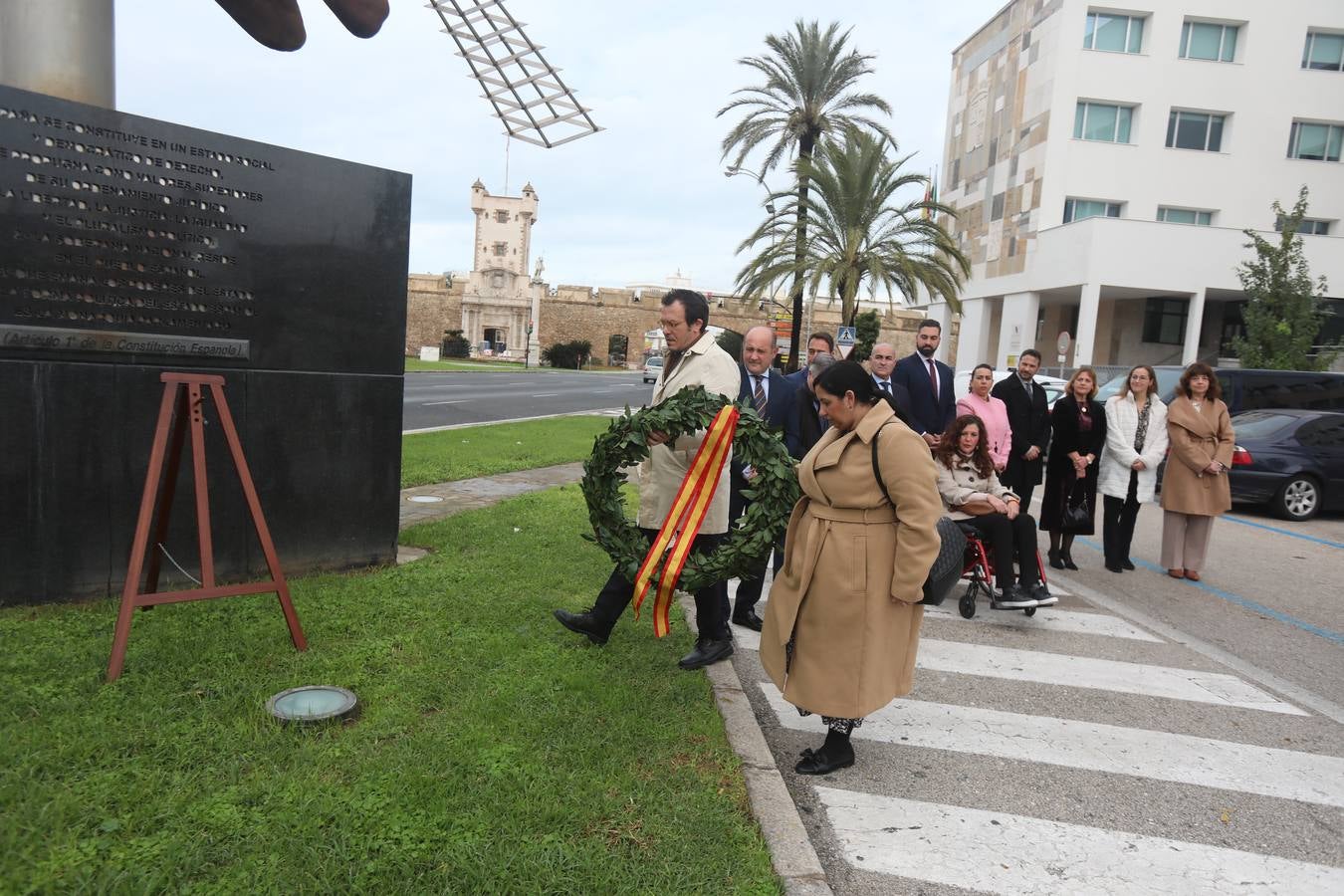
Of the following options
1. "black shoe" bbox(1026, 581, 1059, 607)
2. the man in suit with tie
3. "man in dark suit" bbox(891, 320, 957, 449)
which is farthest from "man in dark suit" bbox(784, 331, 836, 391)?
"black shoe" bbox(1026, 581, 1059, 607)

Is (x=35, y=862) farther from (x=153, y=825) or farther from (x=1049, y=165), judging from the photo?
(x=1049, y=165)

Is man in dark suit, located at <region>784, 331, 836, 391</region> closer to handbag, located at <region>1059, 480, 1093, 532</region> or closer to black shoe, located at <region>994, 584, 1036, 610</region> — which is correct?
black shoe, located at <region>994, 584, 1036, 610</region>

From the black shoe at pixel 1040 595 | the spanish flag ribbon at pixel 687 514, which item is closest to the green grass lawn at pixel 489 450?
the black shoe at pixel 1040 595

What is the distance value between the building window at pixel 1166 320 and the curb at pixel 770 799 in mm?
36836

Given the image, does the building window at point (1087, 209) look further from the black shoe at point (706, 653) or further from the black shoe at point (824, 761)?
the black shoe at point (824, 761)

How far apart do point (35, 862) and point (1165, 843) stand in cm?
396

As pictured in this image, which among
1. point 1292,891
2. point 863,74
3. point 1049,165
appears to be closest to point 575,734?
point 1292,891

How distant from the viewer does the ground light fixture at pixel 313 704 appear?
3.67m

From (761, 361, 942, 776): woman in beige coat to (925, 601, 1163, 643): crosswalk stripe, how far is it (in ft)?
10.3

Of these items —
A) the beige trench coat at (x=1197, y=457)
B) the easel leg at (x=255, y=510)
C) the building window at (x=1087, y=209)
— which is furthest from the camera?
the building window at (x=1087, y=209)

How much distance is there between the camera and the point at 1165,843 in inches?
135

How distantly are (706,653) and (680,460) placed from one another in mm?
1112

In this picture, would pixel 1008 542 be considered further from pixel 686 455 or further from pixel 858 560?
pixel 858 560

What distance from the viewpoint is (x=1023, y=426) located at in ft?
27.6
